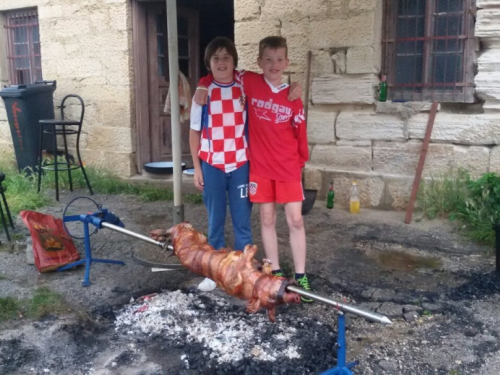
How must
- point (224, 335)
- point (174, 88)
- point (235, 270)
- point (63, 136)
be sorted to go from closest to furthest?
point (235, 270) < point (224, 335) < point (174, 88) < point (63, 136)

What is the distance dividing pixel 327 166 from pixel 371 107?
83 cm

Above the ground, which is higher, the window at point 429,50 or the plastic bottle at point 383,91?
the window at point 429,50

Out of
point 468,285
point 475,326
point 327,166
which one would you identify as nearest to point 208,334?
point 475,326

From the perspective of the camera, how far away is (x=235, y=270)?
8.48 feet

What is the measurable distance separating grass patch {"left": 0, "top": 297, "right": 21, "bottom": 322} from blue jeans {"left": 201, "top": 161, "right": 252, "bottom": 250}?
135 centimetres

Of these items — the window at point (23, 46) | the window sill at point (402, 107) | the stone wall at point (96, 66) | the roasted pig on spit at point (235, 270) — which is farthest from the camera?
the window at point (23, 46)

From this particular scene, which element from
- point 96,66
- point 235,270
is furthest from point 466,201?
point 96,66

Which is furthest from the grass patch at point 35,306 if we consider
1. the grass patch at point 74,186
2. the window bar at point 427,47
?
the window bar at point 427,47

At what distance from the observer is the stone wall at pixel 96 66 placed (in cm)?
→ 718

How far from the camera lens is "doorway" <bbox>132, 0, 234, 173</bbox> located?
23.5 feet

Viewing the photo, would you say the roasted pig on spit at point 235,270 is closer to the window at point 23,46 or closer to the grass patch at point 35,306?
the grass patch at point 35,306

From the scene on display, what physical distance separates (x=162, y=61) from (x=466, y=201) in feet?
14.9

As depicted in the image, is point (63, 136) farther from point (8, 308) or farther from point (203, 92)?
point (203, 92)

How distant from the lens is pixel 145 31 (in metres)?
7.21
